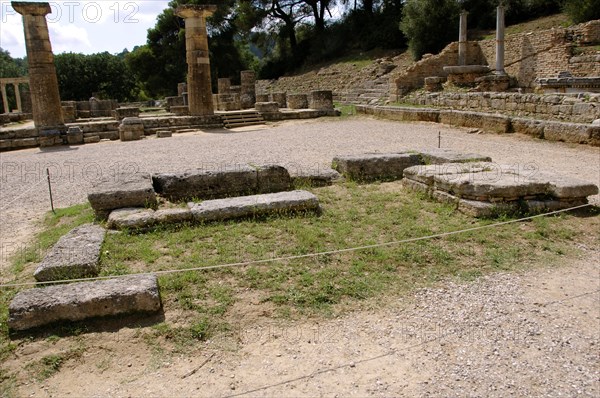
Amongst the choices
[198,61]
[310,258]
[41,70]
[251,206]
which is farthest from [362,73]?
[310,258]

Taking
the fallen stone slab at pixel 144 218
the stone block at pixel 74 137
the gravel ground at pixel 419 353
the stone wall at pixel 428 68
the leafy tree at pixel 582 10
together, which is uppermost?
the leafy tree at pixel 582 10

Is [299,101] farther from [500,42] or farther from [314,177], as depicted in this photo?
[314,177]

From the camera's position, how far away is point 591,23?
850 inches

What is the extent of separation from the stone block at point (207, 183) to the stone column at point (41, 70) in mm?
12993

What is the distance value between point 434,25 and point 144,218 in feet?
94.5

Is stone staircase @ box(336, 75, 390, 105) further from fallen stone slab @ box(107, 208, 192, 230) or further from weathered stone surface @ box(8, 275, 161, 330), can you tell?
weathered stone surface @ box(8, 275, 161, 330)

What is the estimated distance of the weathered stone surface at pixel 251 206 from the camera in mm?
5988

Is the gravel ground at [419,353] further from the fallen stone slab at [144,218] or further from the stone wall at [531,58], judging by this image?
the stone wall at [531,58]

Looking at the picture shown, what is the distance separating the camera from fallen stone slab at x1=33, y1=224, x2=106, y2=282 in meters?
4.41

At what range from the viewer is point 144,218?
581 centimetres

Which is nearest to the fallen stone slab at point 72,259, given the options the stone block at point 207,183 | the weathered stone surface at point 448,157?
the stone block at point 207,183

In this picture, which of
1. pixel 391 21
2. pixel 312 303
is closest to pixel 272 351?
pixel 312 303

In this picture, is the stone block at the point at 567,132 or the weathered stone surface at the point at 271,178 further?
the stone block at the point at 567,132

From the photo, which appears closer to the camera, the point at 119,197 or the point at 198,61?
the point at 119,197
